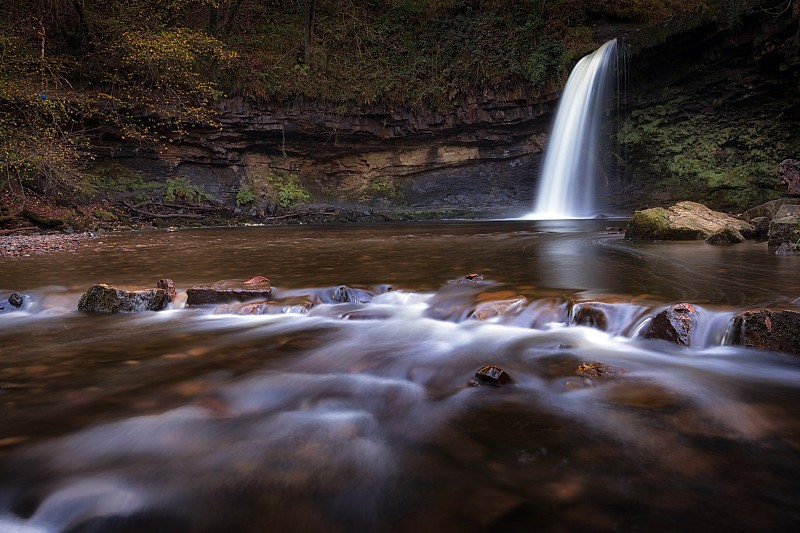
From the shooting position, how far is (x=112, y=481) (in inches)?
71.4

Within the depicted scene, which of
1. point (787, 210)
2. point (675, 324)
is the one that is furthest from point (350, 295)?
point (787, 210)

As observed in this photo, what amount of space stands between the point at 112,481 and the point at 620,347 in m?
3.11

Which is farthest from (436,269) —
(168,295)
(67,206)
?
(67,206)

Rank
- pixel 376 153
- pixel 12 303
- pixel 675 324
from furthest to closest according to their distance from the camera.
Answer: pixel 376 153
pixel 12 303
pixel 675 324

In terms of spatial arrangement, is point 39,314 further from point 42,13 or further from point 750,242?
point 42,13

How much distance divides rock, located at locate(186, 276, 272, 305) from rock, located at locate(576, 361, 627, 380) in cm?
333

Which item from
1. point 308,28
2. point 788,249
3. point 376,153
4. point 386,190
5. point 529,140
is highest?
point 308,28

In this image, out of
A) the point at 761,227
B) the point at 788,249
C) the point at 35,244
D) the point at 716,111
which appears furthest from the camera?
the point at 716,111

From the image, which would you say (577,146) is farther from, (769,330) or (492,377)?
(492,377)

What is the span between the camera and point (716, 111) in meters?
14.2

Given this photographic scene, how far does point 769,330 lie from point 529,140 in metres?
16.9

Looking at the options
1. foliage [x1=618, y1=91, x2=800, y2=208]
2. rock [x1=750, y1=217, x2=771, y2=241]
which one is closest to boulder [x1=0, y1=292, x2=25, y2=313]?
rock [x1=750, y1=217, x2=771, y2=241]

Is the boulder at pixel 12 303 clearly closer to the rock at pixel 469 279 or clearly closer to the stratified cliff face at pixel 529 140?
the rock at pixel 469 279

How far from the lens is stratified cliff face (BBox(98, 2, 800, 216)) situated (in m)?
12.9
